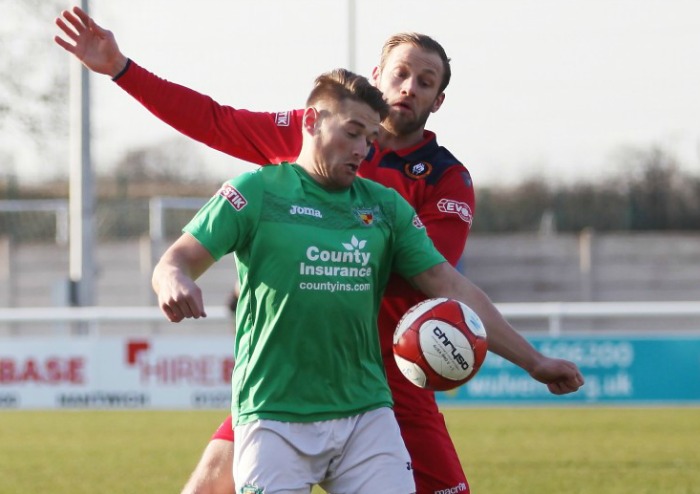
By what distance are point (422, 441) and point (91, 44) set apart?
2174mm

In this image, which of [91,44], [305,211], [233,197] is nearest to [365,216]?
[305,211]

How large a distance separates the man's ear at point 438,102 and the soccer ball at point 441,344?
1121 millimetres

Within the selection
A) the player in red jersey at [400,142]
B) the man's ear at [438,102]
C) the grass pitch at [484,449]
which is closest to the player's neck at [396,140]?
the player in red jersey at [400,142]

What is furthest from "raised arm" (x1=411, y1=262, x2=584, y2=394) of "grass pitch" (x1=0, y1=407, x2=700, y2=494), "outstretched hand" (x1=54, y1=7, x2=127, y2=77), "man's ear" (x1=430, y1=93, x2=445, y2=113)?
"grass pitch" (x1=0, y1=407, x2=700, y2=494)

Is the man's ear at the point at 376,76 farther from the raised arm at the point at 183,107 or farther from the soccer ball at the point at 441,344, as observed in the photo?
the soccer ball at the point at 441,344

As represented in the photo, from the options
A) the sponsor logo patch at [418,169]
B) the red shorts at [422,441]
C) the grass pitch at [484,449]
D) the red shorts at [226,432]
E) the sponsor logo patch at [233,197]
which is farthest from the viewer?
the grass pitch at [484,449]

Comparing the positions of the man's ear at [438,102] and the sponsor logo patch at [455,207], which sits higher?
the man's ear at [438,102]

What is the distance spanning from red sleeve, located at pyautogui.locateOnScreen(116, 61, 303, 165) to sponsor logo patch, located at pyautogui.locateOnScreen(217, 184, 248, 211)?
96 cm

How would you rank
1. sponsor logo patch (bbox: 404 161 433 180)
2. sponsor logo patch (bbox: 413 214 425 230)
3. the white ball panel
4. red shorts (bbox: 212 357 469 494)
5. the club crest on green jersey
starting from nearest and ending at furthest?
the club crest on green jersey, the white ball panel, sponsor logo patch (bbox: 413 214 425 230), red shorts (bbox: 212 357 469 494), sponsor logo patch (bbox: 404 161 433 180)

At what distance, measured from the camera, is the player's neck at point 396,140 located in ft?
18.5

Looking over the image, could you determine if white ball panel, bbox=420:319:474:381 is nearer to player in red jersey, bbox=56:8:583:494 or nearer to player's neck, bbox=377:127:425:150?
player in red jersey, bbox=56:8:583:494

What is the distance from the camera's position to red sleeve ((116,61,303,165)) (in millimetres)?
5629

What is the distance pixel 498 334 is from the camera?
5.16 m

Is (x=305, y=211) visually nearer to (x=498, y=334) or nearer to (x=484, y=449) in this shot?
(x=498, y=334)
